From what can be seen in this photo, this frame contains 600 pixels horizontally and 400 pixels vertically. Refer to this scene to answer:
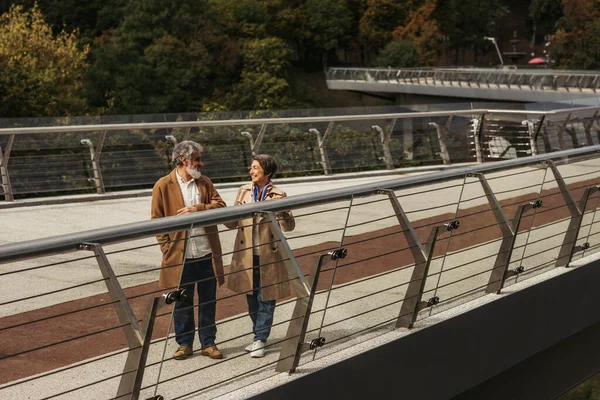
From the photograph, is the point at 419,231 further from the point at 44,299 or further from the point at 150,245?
the point at 44,299

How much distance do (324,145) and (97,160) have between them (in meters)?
4.39

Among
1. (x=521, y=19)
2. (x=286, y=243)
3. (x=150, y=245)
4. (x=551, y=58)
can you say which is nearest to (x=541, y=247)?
(x=286, y=243)

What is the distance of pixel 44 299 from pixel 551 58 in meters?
111

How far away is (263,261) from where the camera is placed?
538 cm

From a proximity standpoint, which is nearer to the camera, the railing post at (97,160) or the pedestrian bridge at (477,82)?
the railing post at (97,160)

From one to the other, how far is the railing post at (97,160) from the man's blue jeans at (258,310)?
10.1 metres

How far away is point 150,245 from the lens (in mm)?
4668

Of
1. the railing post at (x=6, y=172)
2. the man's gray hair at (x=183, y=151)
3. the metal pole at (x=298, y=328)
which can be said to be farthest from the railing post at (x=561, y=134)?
the metal pole at (x=298, y=328)

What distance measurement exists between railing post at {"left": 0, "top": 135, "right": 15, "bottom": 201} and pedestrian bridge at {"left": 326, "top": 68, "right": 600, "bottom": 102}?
4697 centimetres

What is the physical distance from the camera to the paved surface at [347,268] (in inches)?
173

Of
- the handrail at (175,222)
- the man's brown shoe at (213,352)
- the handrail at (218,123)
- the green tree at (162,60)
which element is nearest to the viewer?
the handrail at (175,222)

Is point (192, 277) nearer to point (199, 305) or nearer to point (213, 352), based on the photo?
point (199, 305)

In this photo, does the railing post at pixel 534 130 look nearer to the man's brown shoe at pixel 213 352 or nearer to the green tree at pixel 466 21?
the man's brown shoe at pixel 213 352

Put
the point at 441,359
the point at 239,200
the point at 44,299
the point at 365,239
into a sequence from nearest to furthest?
the point at 44,299
the point at 365,239
the point at 441,359
the point at 239,200
